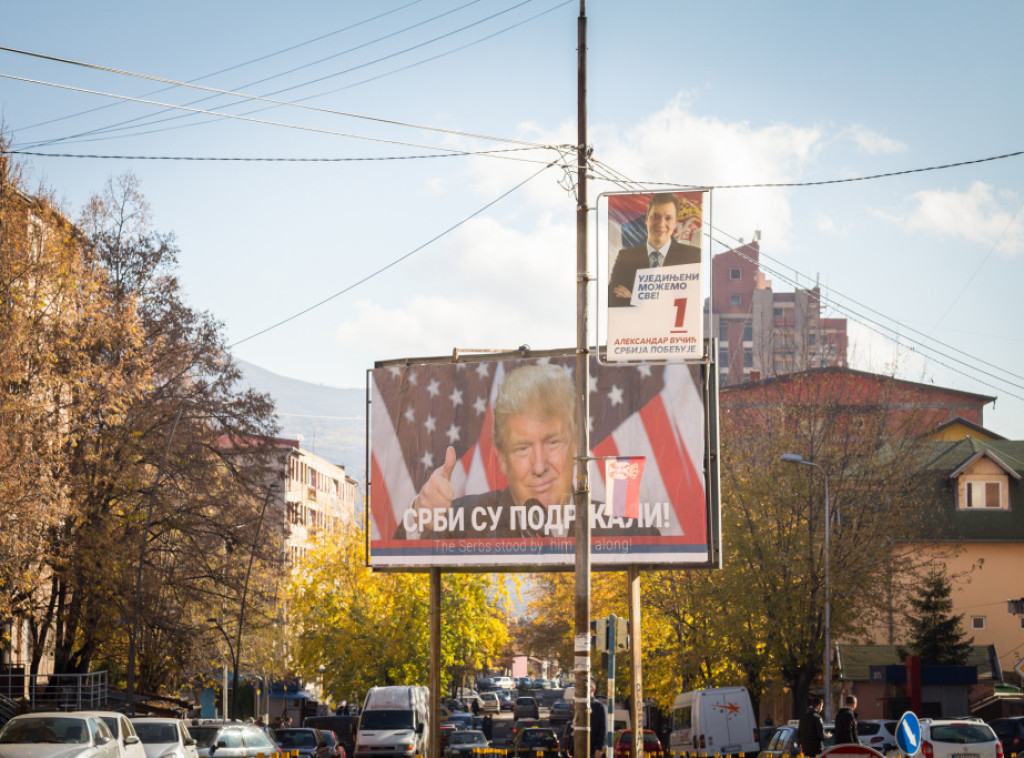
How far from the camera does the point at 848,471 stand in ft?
150

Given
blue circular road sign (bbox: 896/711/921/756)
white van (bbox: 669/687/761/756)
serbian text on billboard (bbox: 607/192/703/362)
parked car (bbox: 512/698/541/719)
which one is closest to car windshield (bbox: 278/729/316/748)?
white van (bbox: 669/687/761/756)

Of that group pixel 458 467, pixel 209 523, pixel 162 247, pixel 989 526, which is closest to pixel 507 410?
pixel 458 467

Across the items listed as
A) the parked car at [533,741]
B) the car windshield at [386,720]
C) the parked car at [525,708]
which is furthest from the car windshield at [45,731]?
the parked car at [525,708]

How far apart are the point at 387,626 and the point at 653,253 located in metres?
39.8

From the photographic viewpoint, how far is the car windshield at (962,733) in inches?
1072

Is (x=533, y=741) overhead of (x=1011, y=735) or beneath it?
beneath

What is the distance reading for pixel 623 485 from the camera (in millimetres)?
19141

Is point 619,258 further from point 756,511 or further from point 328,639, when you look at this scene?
point 328,639

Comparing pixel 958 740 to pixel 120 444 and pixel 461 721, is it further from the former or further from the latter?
pixel 461 721

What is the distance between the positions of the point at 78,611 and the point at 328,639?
1626 cm

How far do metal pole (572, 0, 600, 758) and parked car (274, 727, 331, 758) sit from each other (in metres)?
22.1

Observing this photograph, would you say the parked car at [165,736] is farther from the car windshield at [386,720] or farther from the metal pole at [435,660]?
the car windshield at [386,720]

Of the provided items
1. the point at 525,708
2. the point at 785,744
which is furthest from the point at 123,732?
the point at 525,708

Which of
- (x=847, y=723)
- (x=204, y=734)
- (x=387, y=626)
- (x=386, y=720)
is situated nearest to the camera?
(x=847, y=723)
